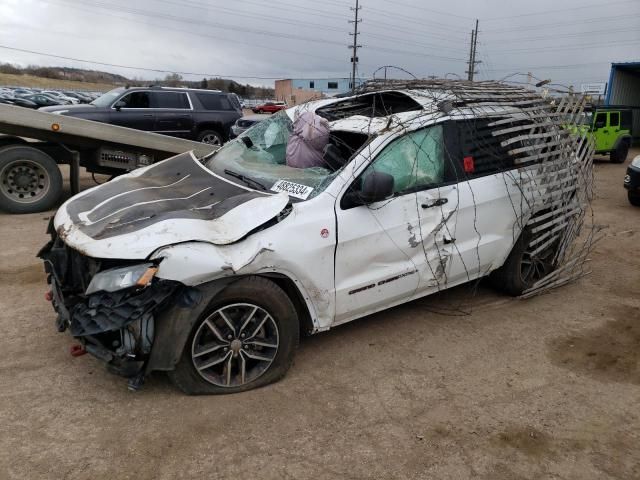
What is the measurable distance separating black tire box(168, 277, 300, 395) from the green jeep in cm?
1674

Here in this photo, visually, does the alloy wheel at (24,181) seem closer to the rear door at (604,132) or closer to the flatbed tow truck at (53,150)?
the flatbed tow truck at (53,150)

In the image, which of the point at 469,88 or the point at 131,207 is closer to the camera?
the point at 131,207

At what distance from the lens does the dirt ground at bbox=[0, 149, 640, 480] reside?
271cm

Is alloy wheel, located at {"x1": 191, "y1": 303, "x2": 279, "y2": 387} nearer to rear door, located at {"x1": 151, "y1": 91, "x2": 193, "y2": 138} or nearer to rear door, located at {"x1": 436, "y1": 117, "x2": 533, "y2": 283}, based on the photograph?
rear door, located at {"x1": 436, "y1": 117, "x2": 533, "y2": 283}

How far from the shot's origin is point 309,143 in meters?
4.18

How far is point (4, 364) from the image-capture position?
354 cm

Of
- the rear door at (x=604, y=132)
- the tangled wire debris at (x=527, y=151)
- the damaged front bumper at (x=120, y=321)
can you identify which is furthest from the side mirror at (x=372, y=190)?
the rear door at (x=604, y=132)

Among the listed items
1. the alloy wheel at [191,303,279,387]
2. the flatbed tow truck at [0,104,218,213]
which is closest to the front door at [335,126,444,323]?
the alloy wheel at [191,303,279,387]

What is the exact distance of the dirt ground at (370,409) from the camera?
8.91 ft

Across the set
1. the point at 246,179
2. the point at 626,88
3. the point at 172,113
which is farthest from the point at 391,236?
the point at 626,88

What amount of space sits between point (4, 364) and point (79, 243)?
3.77 feet

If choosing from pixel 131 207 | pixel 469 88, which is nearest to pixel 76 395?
pixel 131 207

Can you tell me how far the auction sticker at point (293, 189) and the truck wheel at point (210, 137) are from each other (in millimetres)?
9850

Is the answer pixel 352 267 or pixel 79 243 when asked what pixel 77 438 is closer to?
pixel 79 243
